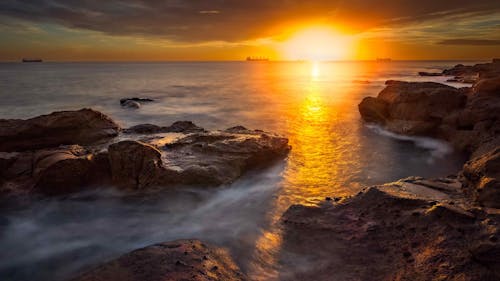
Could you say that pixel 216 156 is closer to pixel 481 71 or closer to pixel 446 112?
pixel 446 112

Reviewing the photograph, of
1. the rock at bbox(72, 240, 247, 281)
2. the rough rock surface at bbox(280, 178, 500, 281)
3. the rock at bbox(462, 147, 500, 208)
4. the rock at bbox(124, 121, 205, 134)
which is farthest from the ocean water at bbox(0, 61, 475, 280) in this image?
the rock at bbox(124, 121, 205, 134)

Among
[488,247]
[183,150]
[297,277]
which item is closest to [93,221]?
[183,150]

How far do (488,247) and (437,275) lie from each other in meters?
0.77

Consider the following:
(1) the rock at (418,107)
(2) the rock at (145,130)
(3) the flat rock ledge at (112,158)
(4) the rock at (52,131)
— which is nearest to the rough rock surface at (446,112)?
(1) the rock at (418,107)

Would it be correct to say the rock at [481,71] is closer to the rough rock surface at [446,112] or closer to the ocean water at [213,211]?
the rough rock surface at [446,112]

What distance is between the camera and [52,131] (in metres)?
13.1

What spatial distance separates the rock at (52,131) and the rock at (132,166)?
14.9ft

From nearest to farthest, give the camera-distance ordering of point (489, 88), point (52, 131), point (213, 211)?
point (213, 211)
point (52, 131)
point (489, 88)

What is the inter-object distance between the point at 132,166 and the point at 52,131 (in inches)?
218

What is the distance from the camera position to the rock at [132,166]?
967 cm

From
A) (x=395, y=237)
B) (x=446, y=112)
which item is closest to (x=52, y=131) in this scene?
(x=395, y=237)

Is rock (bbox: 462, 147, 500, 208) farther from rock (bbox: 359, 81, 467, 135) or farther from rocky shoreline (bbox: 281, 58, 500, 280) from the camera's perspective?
rock (bbox: 359, 81, 467, 135)

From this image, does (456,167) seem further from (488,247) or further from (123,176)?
(123,176)

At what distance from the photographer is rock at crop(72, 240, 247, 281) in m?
4.97
